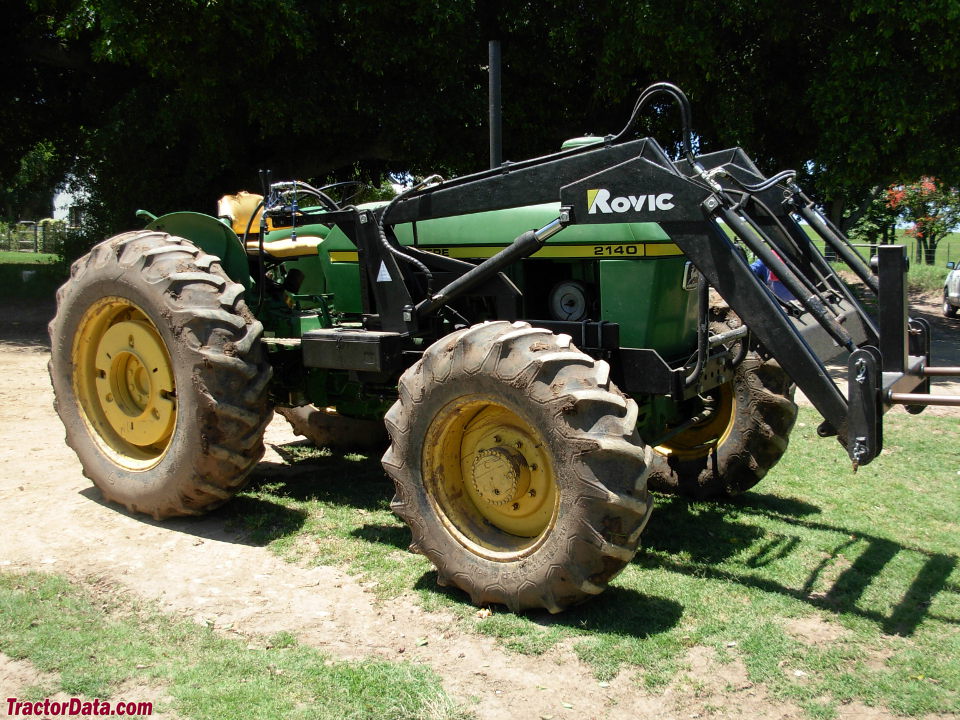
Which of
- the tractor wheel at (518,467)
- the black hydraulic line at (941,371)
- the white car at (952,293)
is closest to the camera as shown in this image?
the tractor wheel at (518,467)

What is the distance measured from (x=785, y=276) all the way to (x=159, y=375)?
3.82m

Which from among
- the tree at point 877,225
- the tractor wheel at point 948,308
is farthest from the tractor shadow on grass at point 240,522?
the tree at point 877,225

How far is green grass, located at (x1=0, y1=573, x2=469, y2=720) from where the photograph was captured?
3.59m

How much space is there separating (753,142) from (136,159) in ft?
32.6

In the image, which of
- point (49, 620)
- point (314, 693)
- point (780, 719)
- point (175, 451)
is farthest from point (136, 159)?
point (780, 719)

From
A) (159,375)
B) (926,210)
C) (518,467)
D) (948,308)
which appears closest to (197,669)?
(518,467)

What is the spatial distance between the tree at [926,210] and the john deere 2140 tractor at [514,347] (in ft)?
75.0

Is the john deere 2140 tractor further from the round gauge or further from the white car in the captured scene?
the white car

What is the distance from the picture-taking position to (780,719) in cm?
351

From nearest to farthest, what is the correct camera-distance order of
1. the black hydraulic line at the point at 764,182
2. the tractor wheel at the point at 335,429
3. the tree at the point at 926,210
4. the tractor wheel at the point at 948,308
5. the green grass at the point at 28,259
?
the black hydraulic line at the point at 764,182 → the tractor wheel at the point at 335,429 → the tractor wheel at the point at 948,308 → the green grass at the point at 28,259 → the tree at the point at 926,210

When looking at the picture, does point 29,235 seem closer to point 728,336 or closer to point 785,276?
point 728,336

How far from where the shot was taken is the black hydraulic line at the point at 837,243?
5234 mm

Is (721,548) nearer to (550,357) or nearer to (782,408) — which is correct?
(782,408)

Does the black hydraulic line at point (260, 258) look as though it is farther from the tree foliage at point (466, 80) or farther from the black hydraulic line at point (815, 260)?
the tree foliage at point (466, 80)
